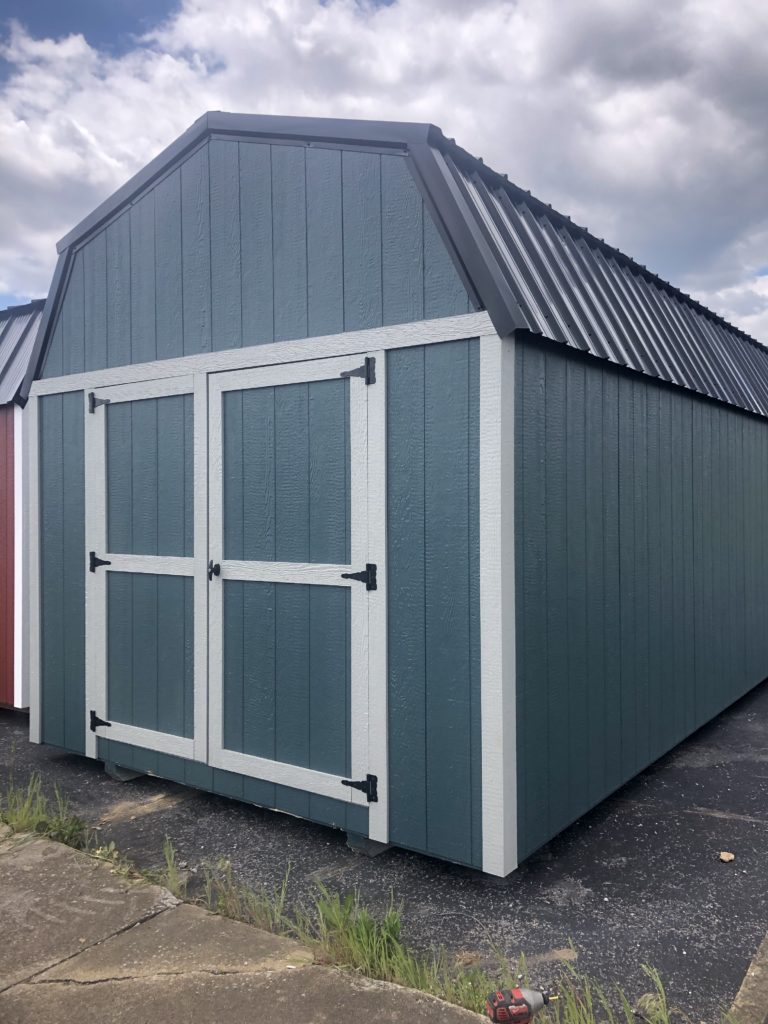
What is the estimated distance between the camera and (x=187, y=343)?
396cm

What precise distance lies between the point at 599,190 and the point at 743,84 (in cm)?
119

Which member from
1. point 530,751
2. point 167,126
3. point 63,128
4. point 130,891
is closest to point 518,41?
point 167,126

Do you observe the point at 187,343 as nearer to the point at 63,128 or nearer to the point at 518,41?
the point at 518,41

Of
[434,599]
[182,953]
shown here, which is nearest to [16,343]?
[434,599]

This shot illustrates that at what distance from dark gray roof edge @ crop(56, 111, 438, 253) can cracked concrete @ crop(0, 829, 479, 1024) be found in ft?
9.67

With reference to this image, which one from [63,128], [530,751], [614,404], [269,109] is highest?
[63,128]

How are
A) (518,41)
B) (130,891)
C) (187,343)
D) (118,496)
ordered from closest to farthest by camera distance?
1. (130,891)
2. (187,343)
3. (118,496)
4. (518,41)

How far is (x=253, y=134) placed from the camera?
3680mm

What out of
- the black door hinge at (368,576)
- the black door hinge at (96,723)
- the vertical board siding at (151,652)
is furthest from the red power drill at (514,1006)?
the black door hinge at (96,723)

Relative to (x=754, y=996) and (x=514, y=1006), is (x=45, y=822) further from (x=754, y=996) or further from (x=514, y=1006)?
(x=754, y=996)

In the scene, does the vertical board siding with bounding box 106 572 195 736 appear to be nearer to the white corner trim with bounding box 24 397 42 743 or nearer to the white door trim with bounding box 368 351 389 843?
the white corner trim with bounding box 24 397 42 743

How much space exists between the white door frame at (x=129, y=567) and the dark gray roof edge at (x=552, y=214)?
157 centimetres

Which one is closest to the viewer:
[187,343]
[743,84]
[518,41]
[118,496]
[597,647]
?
[597,647]

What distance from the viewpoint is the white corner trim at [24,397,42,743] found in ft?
15.3
